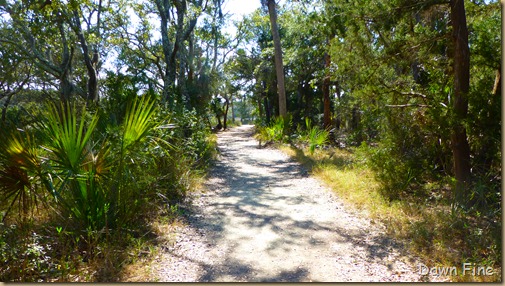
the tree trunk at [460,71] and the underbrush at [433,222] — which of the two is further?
the tree trunk at [460,71]

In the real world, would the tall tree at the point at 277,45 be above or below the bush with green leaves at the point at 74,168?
above

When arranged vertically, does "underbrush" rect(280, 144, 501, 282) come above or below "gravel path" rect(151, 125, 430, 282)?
above

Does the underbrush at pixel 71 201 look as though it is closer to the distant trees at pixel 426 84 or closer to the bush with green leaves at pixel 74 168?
the bush with green leaves at pixel 74 168

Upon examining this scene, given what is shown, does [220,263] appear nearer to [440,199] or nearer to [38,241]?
[38,241]

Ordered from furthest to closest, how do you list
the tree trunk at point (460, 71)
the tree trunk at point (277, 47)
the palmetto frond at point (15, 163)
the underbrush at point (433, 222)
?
1. the tree trunk at point (277, 47)
2. the tree trunk at point (460, 71)
3. the underbrush at point (433, 222)
4. the palmetto frond at point (15, 163)

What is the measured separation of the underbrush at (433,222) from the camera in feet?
10.8

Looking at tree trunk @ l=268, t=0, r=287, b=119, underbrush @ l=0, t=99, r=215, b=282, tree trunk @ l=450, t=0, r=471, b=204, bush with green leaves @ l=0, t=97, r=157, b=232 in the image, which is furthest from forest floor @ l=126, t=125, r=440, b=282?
tree trunk @ l=268, t=0, r=287, b=119

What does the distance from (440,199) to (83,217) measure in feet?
16.8

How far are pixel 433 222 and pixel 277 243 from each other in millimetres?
2069

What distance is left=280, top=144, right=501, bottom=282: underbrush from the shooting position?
328cm

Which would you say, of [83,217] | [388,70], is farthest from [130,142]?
[388,70]

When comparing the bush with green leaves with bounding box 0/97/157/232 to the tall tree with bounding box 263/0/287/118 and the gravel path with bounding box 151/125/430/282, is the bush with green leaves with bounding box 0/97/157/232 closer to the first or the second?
the gravel path with bounding box 151/125/430/282

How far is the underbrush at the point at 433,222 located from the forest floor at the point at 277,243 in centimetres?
20

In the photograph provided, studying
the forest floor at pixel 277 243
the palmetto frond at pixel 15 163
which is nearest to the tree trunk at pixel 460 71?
the forest floor at pixel 277 243
